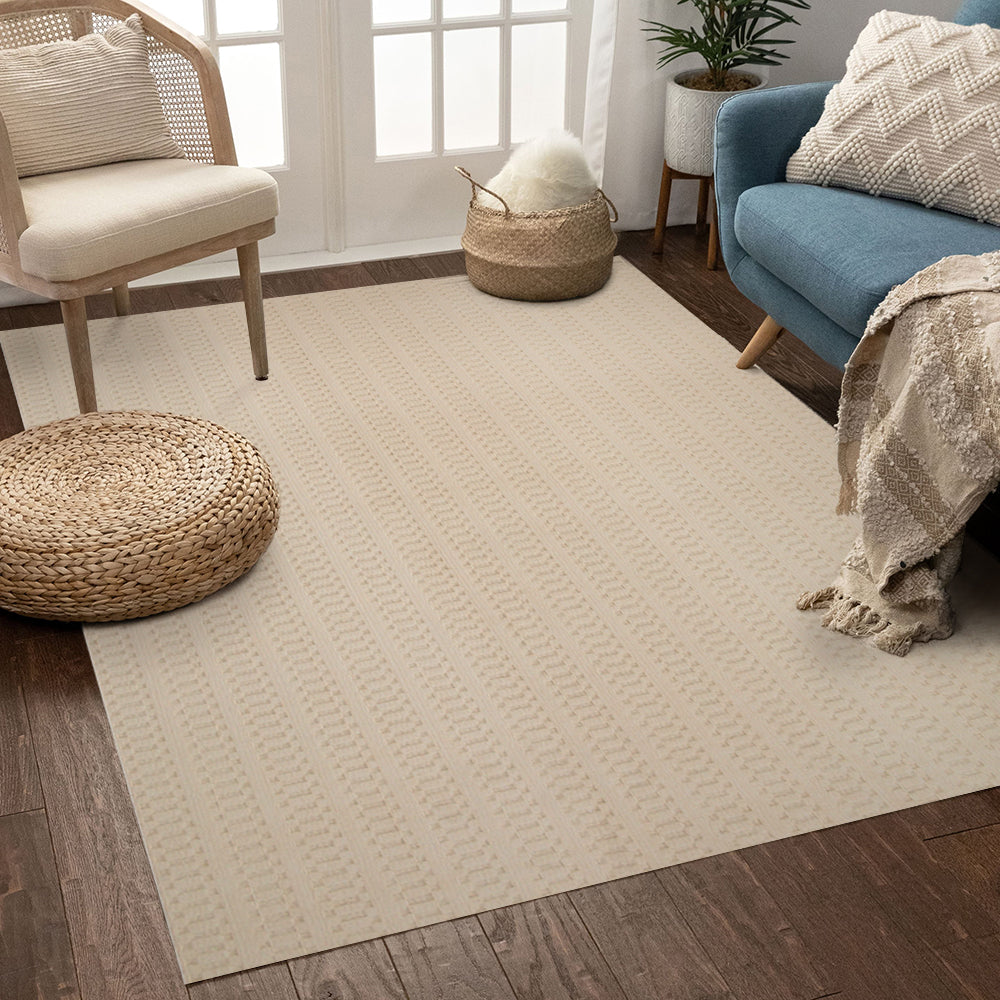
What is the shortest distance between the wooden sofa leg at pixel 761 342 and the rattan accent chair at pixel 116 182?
108 cm

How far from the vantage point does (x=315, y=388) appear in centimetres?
271

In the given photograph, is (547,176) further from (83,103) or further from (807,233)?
(83,103)

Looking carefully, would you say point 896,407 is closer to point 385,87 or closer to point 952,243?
point 952,243

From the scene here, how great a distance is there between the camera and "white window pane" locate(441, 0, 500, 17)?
10.9 ft

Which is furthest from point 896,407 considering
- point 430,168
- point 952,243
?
point 430,168

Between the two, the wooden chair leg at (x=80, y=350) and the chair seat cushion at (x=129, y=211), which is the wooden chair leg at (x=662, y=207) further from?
the wooden chair leg at (x=80, y=350)

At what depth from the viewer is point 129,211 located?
7.69 ft

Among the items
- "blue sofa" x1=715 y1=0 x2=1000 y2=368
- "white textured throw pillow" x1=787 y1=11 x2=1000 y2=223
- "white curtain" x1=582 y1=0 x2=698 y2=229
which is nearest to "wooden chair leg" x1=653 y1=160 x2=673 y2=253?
"white curtain" x1=582 y1=0 x2=698 y2=229

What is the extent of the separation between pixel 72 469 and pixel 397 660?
2.14 ft

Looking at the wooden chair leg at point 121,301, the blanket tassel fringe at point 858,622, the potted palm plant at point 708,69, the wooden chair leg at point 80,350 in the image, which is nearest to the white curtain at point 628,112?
the potted palm plant at point 708,69

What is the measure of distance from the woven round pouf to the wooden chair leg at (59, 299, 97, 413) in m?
0.22

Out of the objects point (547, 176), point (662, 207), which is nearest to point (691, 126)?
point (662, 207)

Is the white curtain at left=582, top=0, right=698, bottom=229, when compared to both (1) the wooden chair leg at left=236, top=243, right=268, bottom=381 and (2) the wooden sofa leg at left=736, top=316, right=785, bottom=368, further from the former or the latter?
(1) the wooden chair leg at left=236, top=243, right=268, bottom=381

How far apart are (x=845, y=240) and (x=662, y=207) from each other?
1.16 meters
